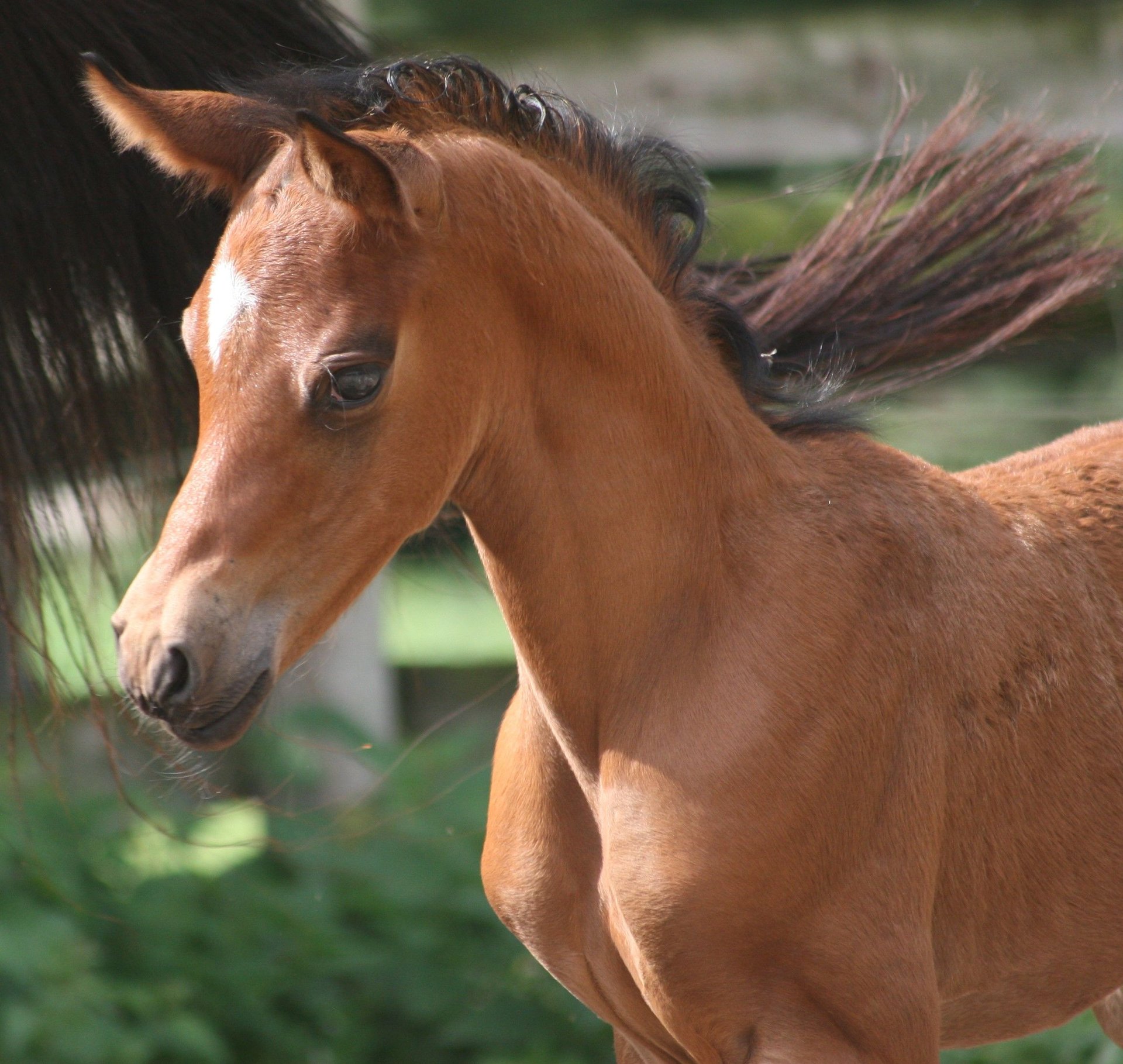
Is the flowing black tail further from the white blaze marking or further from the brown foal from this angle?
the white blaze marking

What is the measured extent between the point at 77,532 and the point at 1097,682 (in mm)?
3388

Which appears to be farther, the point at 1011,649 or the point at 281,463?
the point at 1011,649

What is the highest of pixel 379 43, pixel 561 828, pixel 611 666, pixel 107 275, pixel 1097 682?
pixel 379 43

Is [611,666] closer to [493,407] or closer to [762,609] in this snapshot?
[762,609]

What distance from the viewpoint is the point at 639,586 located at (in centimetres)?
163

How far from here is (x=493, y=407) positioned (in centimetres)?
155

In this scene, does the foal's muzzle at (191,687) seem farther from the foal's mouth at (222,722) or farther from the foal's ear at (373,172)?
the foal's ear at (373,172)

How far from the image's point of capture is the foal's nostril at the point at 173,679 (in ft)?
4.35

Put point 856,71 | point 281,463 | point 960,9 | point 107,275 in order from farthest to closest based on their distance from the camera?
1. point 960,9
2. point 856,71
3. point 107,275
4. point 281,463

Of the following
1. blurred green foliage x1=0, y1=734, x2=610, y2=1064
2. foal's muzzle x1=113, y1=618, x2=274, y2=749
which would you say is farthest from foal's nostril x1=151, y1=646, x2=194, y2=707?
blurred green foliage x1=0, y1=734, x2=610, y2=1064

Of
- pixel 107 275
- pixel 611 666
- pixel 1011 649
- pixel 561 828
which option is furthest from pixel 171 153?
pixel 1011 649

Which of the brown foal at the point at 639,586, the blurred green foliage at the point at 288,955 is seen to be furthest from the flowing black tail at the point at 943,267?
the blurred green foliage at the point at 288,955

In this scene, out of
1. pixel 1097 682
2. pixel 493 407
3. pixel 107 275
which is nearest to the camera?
pixel 493 407

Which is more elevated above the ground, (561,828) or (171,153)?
(171,153)
